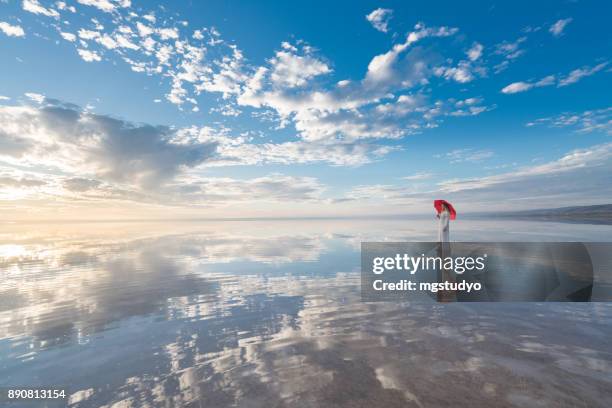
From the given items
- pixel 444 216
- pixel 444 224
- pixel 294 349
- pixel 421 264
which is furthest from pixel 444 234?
pixel 294 349

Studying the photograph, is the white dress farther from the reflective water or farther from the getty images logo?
the getty images logo

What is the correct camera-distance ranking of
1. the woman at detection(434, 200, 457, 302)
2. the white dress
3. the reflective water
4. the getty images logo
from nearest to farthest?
the reflective water
the woman at detection(434, 200, 457, 302)
the white dress
the getty images logo

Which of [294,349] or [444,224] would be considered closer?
[294,349]

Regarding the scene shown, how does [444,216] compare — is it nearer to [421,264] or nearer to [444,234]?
[444,234]

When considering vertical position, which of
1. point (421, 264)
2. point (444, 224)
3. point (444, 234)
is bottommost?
point (421, 264)

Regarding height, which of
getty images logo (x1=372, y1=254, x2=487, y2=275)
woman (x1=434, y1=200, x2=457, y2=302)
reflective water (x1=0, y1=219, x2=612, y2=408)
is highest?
woman (x1=434, y1=200, x2=457, y2=302)

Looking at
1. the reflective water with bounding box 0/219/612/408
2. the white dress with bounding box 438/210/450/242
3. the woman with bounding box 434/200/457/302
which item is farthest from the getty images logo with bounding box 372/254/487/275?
the reflective water with bounding box 0/219/612/408

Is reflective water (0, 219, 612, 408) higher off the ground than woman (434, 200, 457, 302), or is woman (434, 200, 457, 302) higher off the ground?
woman (434, 200, 457, 302)

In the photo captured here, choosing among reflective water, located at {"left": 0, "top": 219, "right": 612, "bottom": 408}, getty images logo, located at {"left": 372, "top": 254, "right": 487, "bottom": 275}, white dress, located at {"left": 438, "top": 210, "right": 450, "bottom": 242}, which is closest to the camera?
reflective water, located at {"left": 0, "top": 219, "right": 612, "bottom": 408}

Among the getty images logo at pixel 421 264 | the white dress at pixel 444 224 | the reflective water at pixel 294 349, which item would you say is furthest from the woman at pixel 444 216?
the getty images logo at pixel 421 264

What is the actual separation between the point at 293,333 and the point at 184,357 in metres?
2.88

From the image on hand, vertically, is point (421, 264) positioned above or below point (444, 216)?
below

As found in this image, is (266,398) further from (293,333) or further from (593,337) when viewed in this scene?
(593,337)

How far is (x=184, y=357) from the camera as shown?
6.53m
